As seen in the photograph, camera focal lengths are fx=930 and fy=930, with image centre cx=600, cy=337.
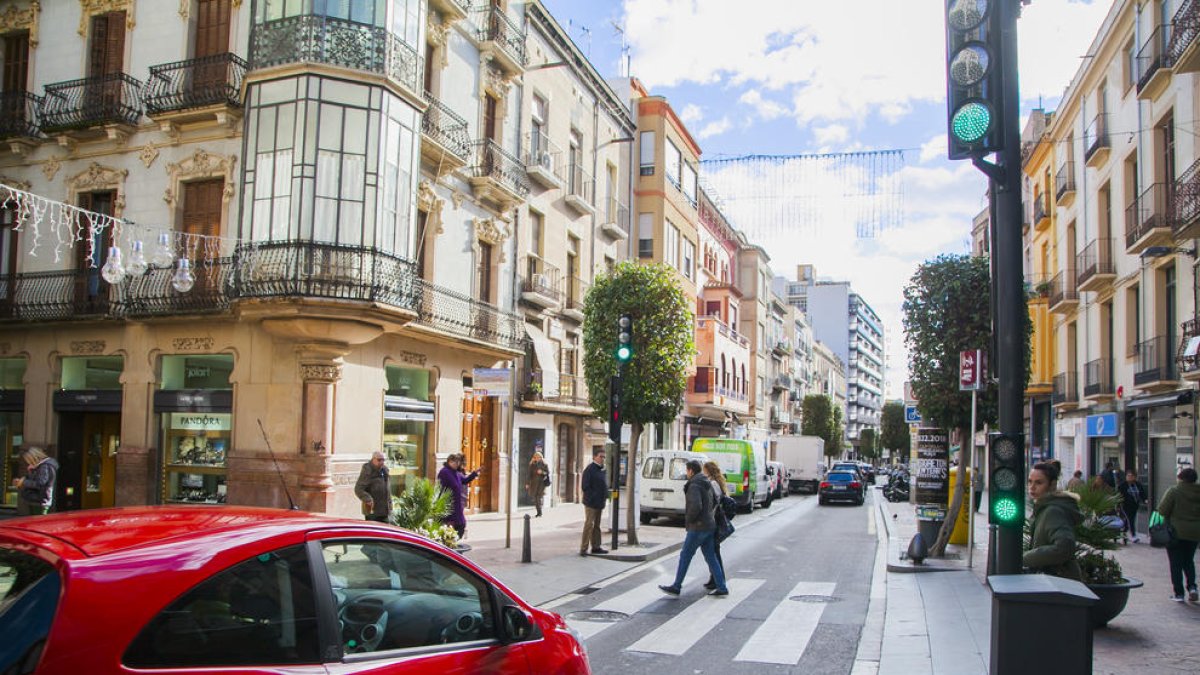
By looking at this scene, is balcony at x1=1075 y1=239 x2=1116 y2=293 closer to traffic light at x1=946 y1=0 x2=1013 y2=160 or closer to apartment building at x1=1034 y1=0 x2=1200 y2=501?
apartment building at x1=1034 y1=0 x2=1200 y2=501

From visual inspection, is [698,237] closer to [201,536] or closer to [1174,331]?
[1174,331]

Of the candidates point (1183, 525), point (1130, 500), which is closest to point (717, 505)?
point (1183, 525)

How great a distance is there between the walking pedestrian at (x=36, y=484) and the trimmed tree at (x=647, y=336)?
10292 mm

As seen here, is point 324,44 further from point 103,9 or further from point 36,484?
point 36,484

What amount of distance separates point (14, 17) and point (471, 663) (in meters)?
23.6

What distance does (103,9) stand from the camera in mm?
20547

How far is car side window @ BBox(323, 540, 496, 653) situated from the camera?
3.80 meters

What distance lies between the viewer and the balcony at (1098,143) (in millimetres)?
26781

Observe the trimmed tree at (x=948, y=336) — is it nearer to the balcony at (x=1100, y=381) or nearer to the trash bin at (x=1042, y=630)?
the trash bin at (x=1042, y=630)

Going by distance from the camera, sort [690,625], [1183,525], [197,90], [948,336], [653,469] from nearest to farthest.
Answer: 1. [690,625]
2. [1183,525]
3. [948,336]
4. [197,90]
5. [653,469]

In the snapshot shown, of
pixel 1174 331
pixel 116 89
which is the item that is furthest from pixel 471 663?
pixel 1174 331

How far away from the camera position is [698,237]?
4703 centimetres

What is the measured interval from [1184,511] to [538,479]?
17420mm

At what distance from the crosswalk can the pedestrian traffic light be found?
484 centimetres
